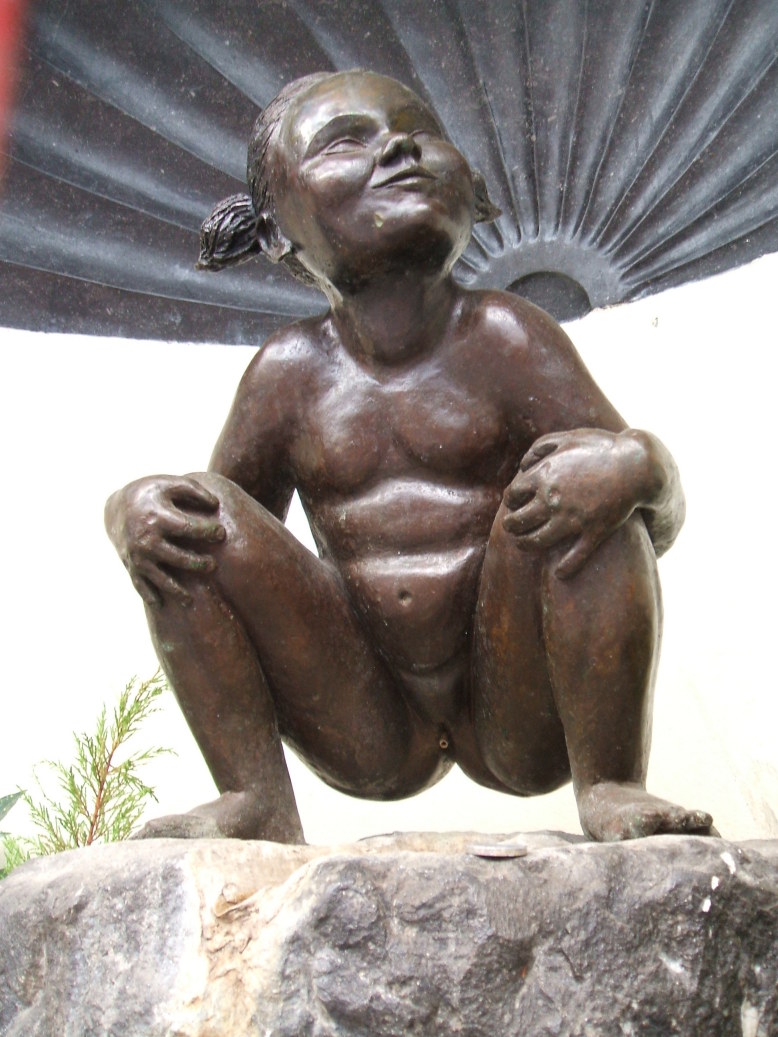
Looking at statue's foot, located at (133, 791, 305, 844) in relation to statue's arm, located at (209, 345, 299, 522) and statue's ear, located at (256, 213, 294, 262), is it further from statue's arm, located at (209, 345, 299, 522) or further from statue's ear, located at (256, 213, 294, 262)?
statue's ear, located at (256, 213, 294, 262)

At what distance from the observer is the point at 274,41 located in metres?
2.30

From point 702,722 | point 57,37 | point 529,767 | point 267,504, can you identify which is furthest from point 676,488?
point 57,37

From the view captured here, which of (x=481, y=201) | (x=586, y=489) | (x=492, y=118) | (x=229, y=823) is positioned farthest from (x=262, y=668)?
(x=492, y=118)

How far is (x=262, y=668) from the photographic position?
1296mm

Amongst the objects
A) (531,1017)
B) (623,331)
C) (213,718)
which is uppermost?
(623,331)

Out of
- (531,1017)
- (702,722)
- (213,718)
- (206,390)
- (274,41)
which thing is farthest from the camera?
(206,390)

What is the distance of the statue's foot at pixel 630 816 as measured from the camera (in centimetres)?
104

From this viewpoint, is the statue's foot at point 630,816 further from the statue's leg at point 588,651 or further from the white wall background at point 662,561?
the white wall background at point 662,561

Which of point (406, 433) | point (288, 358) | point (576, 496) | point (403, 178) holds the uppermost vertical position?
point (403, 178)

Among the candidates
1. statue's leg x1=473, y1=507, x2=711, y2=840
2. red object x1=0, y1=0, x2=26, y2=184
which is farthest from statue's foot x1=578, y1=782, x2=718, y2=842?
red object x1=0, y1=0, x2=26, y2=184

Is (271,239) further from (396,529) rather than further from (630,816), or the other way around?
(630,816)

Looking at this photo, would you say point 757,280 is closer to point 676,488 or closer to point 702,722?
point 702,722

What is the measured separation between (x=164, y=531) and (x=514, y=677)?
379 mm

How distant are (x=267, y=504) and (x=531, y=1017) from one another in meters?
0.76
